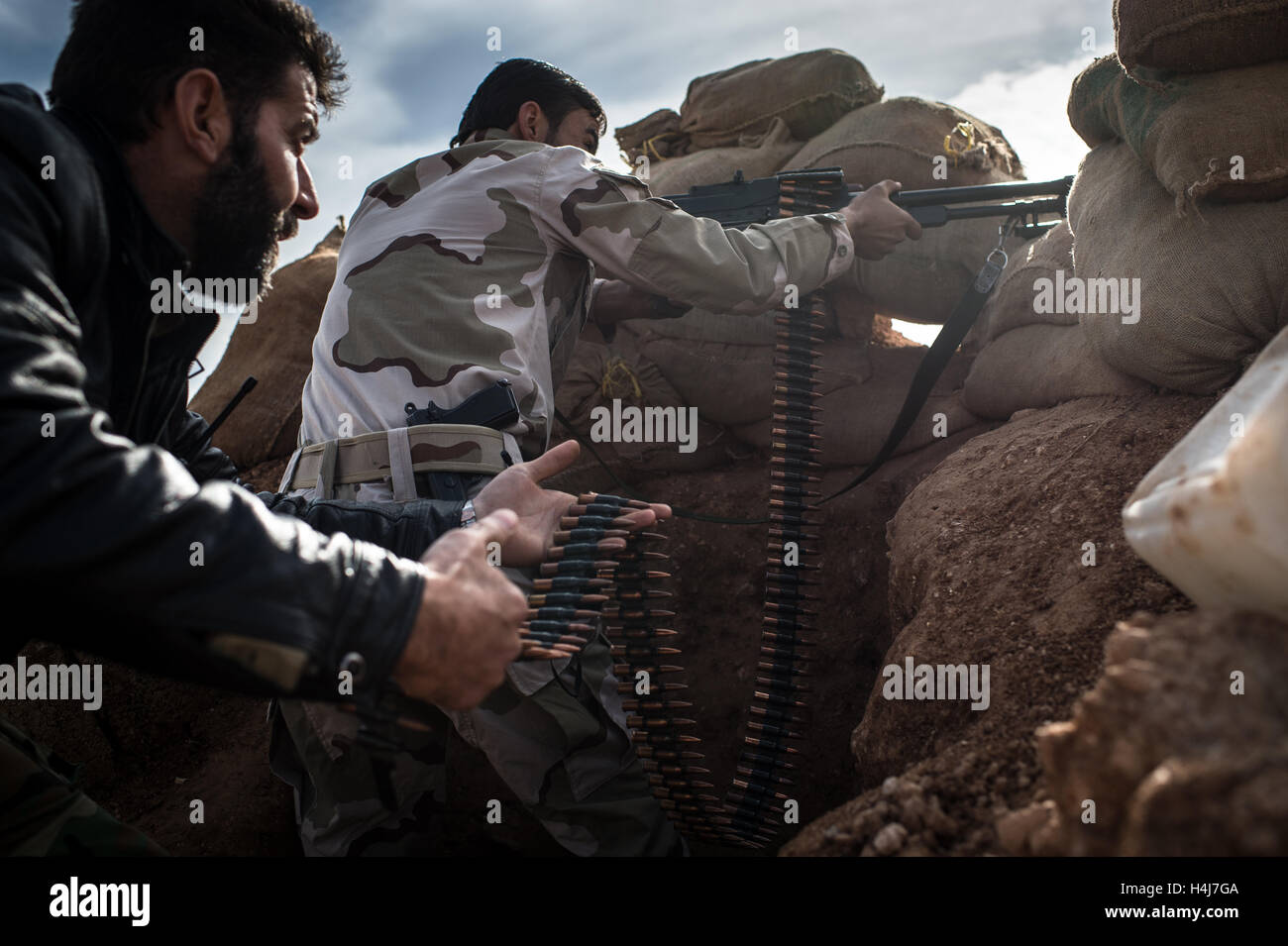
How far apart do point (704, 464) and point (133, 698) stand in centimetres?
319

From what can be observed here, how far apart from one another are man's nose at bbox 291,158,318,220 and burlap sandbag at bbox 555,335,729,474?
240 cm

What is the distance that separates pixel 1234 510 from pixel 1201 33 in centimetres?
215

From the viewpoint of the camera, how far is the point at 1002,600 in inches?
97.0

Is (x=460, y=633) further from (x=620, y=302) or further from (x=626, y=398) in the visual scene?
(x=626, y=398)

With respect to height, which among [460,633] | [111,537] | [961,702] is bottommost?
[961,702]

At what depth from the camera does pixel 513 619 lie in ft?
4.73

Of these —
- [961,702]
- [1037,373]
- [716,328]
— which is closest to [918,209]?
[1037,373]

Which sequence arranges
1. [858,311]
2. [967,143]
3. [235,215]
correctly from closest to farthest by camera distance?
[235,215]
[967,143]
[858,311]

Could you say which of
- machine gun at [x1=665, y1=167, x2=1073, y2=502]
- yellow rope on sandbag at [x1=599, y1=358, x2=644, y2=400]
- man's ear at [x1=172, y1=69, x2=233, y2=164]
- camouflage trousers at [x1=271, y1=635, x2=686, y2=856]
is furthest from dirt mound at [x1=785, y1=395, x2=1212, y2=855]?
man's ear at [x1=172, y1=69, x2=233, y2=164]

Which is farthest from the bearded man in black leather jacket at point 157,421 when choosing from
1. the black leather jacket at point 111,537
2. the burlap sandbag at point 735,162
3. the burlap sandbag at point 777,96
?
the burlap sandbag at point 777,96

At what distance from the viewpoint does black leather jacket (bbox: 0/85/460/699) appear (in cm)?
114

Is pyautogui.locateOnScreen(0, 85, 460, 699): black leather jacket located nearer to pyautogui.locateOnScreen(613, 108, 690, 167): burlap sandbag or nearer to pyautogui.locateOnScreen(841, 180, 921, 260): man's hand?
pyautogui.locateOnScreen(841, 180, 921, 260): man's hand

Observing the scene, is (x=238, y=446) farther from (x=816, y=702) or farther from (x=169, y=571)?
(x=169, y=571)
